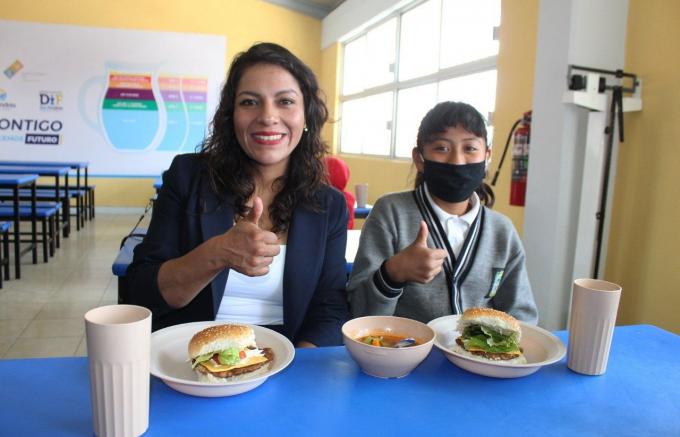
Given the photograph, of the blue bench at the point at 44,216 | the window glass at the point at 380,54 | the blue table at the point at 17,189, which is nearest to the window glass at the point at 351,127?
the window glass at the point at 380,54

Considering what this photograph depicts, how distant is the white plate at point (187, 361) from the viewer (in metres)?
0.78

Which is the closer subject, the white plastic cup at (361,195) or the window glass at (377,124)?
the white plastic cup at (361,195)

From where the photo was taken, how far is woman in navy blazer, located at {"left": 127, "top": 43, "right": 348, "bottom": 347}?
4.37 ft

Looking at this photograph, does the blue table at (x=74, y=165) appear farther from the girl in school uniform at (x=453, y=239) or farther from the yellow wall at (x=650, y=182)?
the yellow wall at (x=650, y=182)

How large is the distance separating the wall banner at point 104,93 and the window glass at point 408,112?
3.48 metres

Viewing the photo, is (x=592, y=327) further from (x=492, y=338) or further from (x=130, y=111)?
(x=130, y=111)

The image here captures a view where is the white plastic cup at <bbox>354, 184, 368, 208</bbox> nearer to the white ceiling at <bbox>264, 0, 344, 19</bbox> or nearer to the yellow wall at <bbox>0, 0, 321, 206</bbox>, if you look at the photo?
the yellow wall at <bbox>0, 0, 321, 206</bbox>

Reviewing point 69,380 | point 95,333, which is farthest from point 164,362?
point 95,333

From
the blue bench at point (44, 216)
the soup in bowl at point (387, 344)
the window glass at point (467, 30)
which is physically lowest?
the blue bench at point (44, 216)

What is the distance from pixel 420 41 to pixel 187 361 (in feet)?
16.4

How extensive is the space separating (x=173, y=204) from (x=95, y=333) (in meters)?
0.74

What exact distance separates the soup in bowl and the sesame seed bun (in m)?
0.18

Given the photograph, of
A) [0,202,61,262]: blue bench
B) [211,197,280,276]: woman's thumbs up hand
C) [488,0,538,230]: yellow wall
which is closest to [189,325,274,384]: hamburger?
[211,197,280,276]: woman's thumbs up hand

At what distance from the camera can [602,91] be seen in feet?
8.02
